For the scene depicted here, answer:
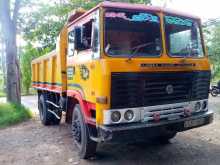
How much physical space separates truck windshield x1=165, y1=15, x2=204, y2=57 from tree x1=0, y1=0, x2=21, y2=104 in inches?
287

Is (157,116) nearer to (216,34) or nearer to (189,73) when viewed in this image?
(189,73)

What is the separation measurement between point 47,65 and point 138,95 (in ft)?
14.3

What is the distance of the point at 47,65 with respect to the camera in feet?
28.4

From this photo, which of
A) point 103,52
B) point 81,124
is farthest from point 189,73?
point 81,124

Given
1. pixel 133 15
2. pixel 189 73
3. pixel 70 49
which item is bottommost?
pixel 189 73

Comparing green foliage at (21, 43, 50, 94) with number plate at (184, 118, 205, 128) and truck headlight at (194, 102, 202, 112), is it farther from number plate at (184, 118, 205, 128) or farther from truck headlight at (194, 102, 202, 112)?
number plate at (184, 118, 205, 128)

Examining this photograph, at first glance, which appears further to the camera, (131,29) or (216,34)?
(216,34)

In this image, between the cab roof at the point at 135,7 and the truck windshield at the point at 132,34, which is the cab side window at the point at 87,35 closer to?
the cab roof at the point at 135,7

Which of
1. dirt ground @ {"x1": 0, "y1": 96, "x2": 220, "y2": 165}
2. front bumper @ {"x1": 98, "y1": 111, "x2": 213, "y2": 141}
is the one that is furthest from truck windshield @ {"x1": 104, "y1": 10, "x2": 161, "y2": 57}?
dirt ground @ {"x1": 0, "y1": 96, "x2": 220, "y2": 165}

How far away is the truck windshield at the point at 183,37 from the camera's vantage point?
5.42 metres

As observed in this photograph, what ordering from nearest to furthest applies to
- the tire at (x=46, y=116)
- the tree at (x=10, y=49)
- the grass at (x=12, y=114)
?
the tire at (x=46, y=116) → the grass at (x=12, y=114) → the tree at (x=10, y=49)

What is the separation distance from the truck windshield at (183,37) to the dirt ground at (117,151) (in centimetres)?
180

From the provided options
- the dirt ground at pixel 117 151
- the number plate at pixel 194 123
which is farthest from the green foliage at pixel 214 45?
the number plate at pixel 194 123

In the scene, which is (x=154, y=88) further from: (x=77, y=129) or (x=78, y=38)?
(x=77, y=129)
